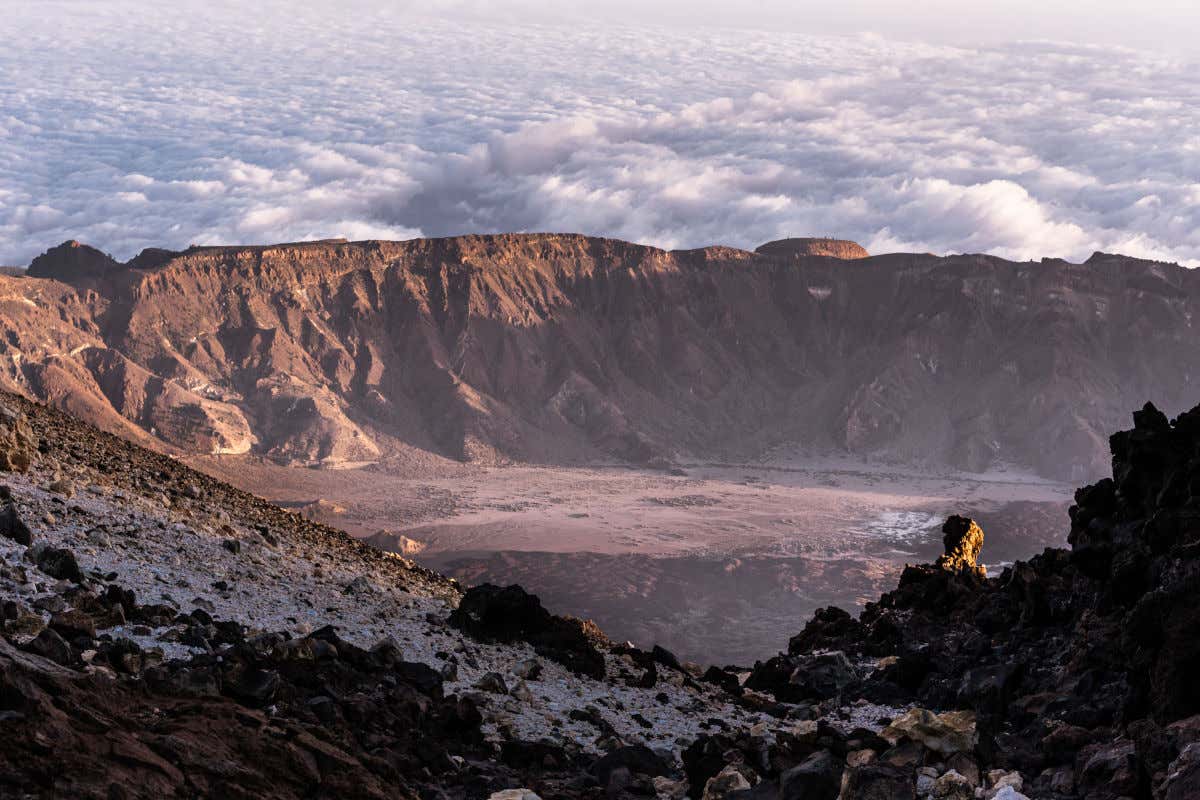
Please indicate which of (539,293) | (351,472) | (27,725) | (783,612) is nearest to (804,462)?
(539,293)

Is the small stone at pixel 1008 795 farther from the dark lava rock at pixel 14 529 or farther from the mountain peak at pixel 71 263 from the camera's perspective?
the mountain peak at pixel 71 263

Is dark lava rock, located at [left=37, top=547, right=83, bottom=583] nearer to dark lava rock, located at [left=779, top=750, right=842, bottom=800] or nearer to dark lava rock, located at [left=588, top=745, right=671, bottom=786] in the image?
dark lava rock, located at [left=588, top=745, right=671, bottom=786]

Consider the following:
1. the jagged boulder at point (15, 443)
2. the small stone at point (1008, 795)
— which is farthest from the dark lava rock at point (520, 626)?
the small stone at point (1008, 795)

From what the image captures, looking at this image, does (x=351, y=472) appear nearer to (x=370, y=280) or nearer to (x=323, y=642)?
(x=370, y=280)

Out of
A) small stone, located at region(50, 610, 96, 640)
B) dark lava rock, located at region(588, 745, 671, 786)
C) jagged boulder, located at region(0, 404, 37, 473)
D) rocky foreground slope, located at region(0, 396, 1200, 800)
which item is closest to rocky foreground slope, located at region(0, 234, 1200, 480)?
jagged boulder, located at region(0, 404, 37, 473)

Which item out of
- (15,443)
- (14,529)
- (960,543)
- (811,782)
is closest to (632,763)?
(811,782)
